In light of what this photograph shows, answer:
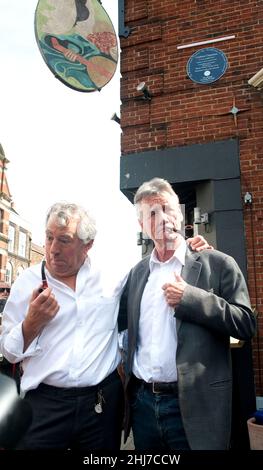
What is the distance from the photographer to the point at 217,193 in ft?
15.5

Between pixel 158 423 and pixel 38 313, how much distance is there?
66 centimetres

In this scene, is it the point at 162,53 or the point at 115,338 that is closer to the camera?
the point at 115,338

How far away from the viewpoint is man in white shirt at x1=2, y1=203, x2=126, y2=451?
154 centimetres

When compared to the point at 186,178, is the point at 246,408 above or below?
below

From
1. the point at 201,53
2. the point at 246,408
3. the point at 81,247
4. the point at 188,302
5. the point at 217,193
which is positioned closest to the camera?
the point at 188,302

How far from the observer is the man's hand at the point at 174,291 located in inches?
62.1

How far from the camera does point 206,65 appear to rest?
5.04 metres

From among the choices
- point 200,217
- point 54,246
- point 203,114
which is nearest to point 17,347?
point 54,246

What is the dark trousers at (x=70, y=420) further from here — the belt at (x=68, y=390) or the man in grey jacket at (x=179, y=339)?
the man in grey jacket at (x=179, y=339)

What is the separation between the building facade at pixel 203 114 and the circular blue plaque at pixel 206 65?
1 centimetres

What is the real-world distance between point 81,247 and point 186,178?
336 centimetres

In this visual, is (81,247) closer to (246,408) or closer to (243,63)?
(246,408)

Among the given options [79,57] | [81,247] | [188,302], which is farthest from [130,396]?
[79,57]

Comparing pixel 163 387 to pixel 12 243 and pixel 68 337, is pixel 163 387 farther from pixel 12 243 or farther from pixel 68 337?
pixel 12 243
